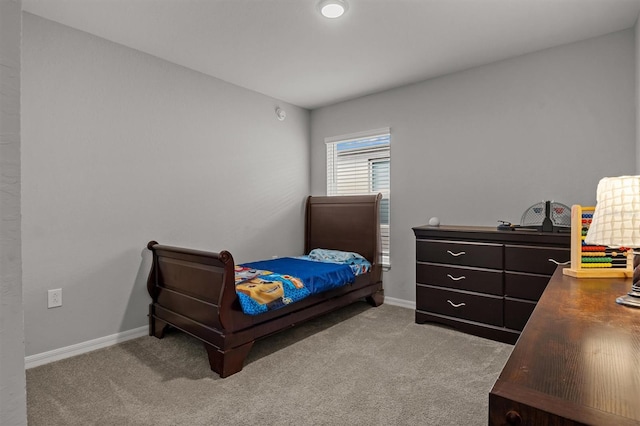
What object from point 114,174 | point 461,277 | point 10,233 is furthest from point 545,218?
point 114,174

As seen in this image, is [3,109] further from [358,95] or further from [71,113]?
[358,95]

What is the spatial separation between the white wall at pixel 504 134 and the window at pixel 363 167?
0.12 meters

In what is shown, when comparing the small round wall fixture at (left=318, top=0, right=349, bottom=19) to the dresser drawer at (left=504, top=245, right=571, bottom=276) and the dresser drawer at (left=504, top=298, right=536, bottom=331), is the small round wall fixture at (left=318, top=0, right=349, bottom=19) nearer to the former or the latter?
the dresser drawer at (left=504, top=245, right=571, bottom=276)

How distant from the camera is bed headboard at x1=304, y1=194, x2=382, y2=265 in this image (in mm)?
4012

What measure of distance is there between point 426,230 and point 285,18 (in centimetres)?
210

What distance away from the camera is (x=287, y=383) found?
228 centimetres

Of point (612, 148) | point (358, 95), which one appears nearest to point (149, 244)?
point (358, 95)

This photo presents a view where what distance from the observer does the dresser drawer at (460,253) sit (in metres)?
3.00

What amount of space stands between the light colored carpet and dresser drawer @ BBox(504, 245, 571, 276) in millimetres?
641

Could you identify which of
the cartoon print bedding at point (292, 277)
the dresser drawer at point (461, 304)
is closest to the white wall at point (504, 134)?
the dresser drawer at point (461, 304)

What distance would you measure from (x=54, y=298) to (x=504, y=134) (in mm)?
3919

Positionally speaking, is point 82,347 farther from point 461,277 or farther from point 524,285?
point 524,285

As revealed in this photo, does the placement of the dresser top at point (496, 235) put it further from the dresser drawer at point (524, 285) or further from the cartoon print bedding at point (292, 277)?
the cartoon print bedding at point (292, 277)

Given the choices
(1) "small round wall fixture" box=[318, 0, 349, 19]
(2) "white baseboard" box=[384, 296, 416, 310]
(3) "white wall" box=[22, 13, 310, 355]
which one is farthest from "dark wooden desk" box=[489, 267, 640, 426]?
(3) "white wall" box=[22, 13, 310, 355]
